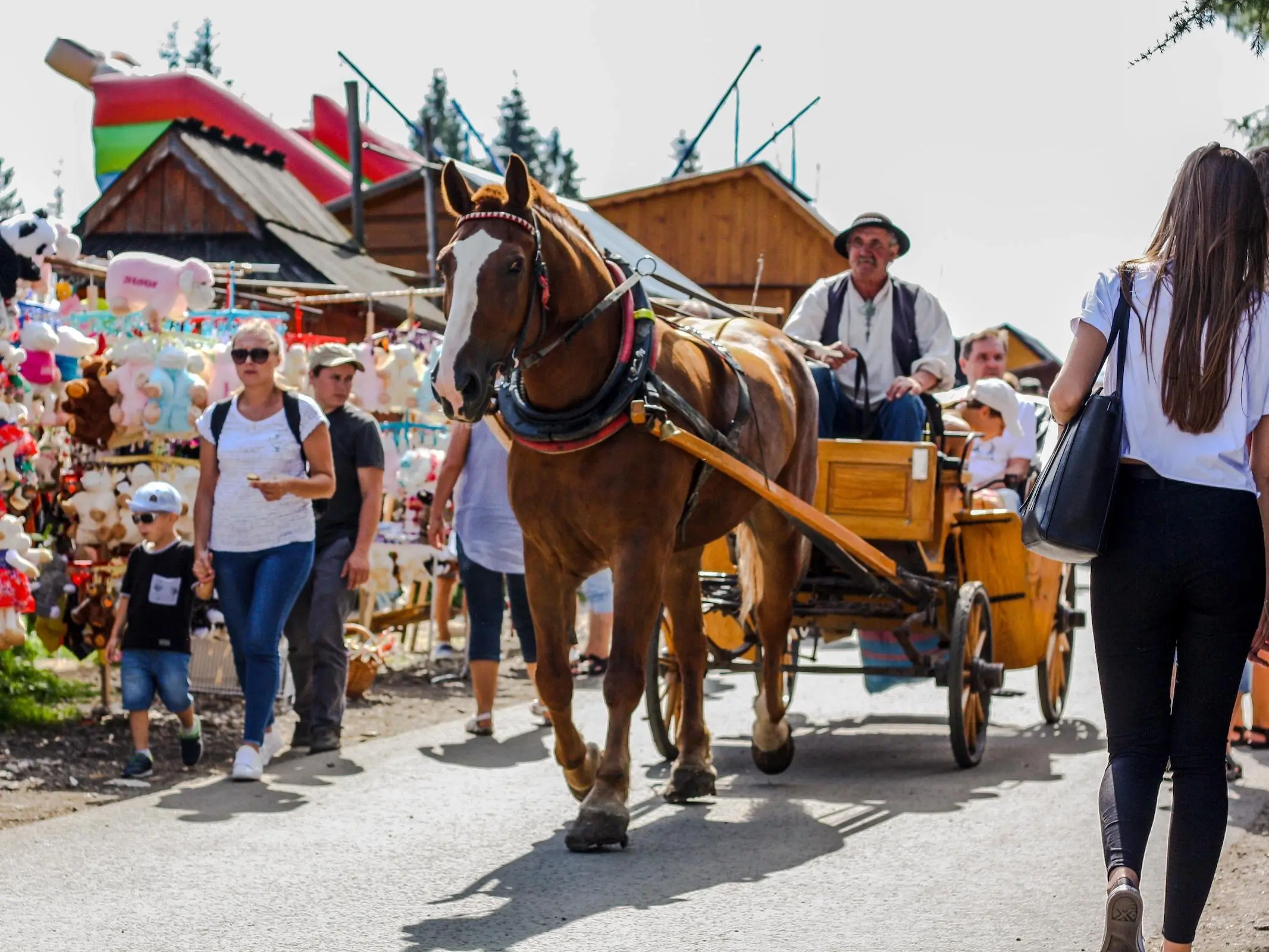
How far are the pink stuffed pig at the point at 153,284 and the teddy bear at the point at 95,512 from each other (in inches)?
40.2

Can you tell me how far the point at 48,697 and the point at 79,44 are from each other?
23267mm

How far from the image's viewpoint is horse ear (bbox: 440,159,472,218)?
19.5 ft

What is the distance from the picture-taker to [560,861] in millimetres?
6051

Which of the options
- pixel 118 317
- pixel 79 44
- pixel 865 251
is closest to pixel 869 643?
pixel 865 251

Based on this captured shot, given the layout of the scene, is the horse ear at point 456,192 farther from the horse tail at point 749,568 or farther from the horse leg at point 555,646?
the horse tail at point 749,568

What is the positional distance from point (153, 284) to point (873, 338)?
12.6 feet

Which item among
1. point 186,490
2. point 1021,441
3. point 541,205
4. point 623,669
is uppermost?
point 541,205

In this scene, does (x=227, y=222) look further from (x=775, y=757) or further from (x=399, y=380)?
(x=775, y=757)

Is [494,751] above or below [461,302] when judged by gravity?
below

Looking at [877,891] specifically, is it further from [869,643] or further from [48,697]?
[48,697]

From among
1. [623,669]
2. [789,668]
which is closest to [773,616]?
[789,668]

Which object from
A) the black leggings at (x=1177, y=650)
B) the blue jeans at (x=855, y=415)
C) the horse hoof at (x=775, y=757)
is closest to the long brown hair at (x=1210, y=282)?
the black leggings at (x=1177, y=650)

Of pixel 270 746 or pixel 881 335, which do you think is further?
pixel 881 335

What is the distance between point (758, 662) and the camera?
8359 mm
